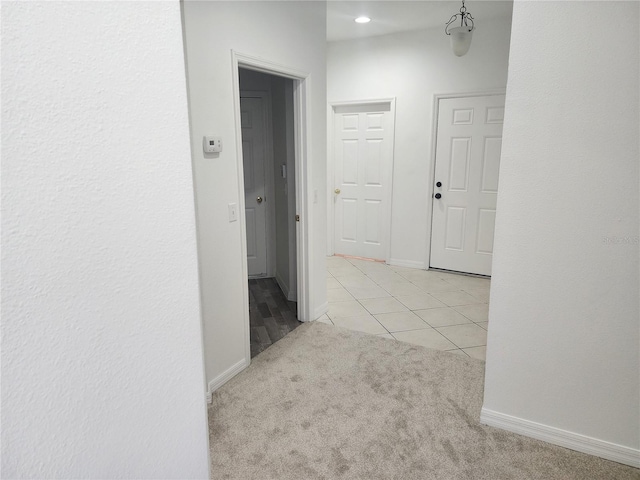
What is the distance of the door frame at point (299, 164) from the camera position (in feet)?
8.16

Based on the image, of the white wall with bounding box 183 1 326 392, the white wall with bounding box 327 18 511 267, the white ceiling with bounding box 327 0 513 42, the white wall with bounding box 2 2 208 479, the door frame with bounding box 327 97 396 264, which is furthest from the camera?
the door frame with bounding box 327 97 396 264

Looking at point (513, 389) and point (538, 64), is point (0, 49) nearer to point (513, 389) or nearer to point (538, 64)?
point (538, 64)

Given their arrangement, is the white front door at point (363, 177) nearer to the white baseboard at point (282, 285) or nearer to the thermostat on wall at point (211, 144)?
the white baseboard at point (282, 285)

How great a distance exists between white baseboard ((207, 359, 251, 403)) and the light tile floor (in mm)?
942

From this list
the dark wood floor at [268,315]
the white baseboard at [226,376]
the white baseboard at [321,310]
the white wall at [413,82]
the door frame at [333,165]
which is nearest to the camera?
the white baseboard at [226,376]

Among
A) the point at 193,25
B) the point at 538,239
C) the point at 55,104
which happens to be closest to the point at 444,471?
the point at 538,239

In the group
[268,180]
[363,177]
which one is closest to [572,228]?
[268,180]

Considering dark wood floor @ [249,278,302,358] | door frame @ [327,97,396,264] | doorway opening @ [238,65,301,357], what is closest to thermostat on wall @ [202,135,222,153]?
doorway opening @ [238,65,301,357]

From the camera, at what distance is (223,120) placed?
2344 mm

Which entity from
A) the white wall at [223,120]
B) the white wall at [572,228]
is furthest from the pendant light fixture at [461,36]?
the white wall at [572,228]

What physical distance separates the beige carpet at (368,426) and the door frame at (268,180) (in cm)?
177

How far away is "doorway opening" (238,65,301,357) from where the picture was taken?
3674mm

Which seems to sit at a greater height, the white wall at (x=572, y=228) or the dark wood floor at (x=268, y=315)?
the white wall at (x=572, y=228)

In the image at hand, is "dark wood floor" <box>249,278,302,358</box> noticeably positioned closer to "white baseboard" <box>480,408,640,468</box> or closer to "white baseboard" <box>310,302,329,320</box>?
"white baseboard" <box>310,302,329,320</box>
